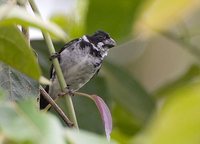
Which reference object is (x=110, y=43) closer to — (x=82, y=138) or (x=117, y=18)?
(x=117, y=18)

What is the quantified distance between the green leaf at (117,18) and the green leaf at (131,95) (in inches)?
5.9

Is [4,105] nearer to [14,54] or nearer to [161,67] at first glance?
[14,54]

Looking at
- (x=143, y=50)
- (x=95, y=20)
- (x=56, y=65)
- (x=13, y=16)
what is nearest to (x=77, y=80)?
(x=95, y=20)

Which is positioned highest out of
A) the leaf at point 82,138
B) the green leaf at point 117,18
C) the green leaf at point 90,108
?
the green leaf at point 117,18

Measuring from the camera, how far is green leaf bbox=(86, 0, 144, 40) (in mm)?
1227

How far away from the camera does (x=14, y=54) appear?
588mm

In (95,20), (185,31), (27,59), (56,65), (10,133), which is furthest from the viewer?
(185,31)

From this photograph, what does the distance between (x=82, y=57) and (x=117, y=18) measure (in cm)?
30

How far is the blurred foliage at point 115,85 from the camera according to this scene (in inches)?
17.3

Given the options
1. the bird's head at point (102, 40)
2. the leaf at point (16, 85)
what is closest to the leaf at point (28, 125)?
the leaf at point (16, 85)

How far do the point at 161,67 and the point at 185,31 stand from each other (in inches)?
55.2

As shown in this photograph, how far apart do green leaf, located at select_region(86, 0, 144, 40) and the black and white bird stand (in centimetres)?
11

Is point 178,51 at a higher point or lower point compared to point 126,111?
higher

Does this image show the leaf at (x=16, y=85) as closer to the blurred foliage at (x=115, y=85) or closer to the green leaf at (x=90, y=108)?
the blurred foliage at (x=115, y=85)
